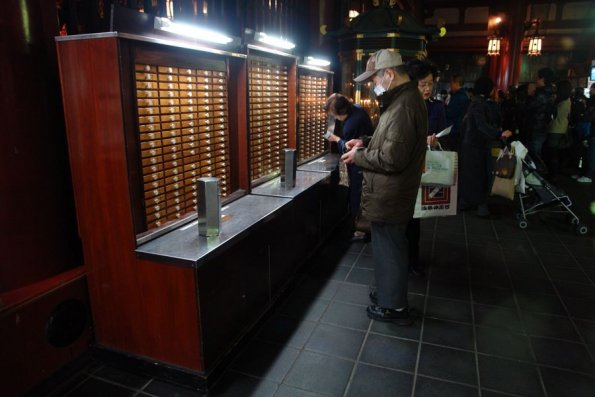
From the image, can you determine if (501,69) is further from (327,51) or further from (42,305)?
(42,305)

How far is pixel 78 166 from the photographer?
2684mm

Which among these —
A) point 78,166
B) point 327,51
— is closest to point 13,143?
point 78,166

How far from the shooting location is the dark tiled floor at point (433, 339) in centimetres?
280

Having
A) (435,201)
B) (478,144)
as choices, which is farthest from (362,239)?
(478,144)

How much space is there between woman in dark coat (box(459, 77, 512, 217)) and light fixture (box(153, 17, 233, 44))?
4346 millimetres

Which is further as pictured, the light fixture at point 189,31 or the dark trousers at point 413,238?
the dark trousers at point 413,238

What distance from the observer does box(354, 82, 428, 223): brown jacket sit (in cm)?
314

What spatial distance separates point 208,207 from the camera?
284 cm

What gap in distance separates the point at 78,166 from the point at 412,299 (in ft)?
9.96

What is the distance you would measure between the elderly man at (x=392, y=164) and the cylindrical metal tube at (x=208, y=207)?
115 centimetres

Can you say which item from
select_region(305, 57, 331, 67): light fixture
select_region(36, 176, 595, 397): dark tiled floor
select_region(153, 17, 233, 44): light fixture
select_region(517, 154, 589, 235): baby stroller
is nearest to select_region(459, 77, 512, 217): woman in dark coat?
select_region(517, 154, 589, 235): baby stroller

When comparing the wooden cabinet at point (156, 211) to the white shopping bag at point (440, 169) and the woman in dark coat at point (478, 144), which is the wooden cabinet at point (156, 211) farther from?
the woman in dark coat at point (478, 144)

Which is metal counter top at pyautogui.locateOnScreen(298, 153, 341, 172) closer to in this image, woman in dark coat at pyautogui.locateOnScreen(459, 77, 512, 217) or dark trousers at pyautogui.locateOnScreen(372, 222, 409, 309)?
dark trousers at pyautogui.locateOnScreen(372, 222, 409, 309)


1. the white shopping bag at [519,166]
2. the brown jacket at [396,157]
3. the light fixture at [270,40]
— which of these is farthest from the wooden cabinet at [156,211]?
the white shopping bag at [519,166]
